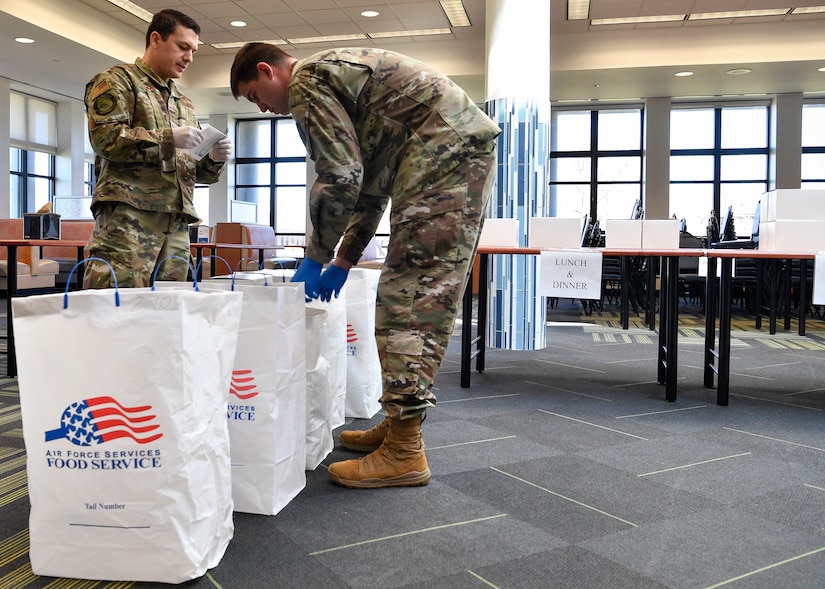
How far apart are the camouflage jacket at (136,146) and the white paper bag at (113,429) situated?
76 centimetres

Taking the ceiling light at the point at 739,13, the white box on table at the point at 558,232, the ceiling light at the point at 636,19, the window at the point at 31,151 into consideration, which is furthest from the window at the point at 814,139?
the window at the point at 31,151

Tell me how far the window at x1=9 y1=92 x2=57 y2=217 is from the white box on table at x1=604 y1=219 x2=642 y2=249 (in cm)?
993

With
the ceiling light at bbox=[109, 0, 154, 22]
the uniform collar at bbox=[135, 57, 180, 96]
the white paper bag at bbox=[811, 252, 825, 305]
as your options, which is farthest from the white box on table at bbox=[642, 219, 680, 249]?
the ceiling light at bbox=[109, 0, 154, 22]

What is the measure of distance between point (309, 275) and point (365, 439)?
0.54 meters

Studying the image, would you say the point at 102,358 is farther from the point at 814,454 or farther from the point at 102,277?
the point at 814,454

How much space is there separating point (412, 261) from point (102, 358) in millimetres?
735

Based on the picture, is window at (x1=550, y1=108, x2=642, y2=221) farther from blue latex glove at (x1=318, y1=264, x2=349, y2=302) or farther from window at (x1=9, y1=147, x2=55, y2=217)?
blue latex glove at (x1=318, y1=264, x2=349, y2=302)

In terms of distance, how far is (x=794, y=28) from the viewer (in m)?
7.46

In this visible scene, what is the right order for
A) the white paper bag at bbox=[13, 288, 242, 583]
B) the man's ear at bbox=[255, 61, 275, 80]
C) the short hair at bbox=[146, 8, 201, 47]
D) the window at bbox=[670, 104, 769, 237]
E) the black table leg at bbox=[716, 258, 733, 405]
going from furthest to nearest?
the window at bbox=[670, 104, 769, 237] < the black table leg at bbox=[716, 258, 733, 405] < the short hair at bbox=[146, 8, 201, 47] < the man's ear at bbox=[255, 61, 275, 80] < the white paper bag at bbox=[13, 288, 242, 583]

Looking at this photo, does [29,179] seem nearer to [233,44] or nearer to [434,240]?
[233,44]

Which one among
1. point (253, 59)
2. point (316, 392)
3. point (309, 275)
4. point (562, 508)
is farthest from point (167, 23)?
point (562, 508)

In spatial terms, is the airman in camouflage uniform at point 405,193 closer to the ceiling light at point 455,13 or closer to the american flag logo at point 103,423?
the american flag logo at point 103,423

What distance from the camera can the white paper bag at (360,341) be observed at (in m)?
2.19

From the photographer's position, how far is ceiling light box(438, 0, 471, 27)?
6891 mm
